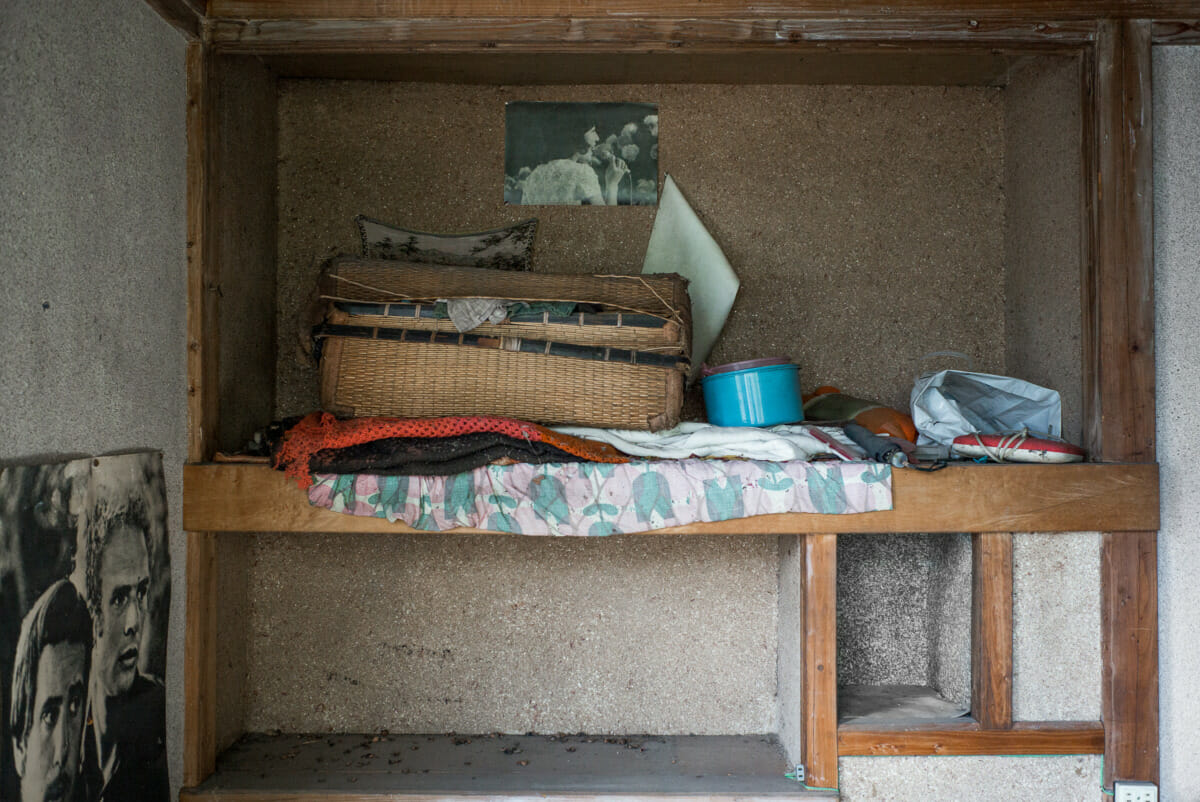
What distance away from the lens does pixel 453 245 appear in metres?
2.62

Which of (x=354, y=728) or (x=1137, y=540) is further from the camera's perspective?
(x=354, y=728)

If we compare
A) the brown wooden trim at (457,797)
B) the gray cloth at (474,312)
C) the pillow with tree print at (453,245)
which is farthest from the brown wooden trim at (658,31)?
the brown wooden trim at (457,797)

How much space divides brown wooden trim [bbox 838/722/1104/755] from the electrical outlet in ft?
0.42

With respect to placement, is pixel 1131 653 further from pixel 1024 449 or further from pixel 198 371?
pixel 198 371

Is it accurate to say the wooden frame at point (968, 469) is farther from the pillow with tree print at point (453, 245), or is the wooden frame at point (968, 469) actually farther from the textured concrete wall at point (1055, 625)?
the pillow with tree print at point (453, 245)

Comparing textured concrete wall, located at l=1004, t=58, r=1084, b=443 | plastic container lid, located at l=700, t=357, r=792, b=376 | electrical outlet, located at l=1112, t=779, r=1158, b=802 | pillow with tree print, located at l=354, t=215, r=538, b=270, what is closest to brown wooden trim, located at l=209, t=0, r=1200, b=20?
textured concrete wall, located at l=1004, t=58, r=1084, b=443

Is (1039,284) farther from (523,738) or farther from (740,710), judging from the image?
(523,738)

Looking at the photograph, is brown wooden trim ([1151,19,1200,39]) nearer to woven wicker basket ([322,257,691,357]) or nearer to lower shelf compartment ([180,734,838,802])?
woven wicker basket ([322,257,691,357])

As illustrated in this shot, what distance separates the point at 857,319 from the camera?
105 inches

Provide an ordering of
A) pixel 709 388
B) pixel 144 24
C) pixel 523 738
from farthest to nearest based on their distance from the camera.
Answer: pixel 523 738 → pixel 709 388 → pixel 144 24

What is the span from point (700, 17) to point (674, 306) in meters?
0.77

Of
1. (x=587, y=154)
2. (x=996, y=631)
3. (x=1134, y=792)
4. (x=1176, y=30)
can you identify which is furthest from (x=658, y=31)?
(x=1134, y=792)

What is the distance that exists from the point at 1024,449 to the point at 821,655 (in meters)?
0.73

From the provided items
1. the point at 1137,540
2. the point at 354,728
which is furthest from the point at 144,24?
the point at 1137,540
